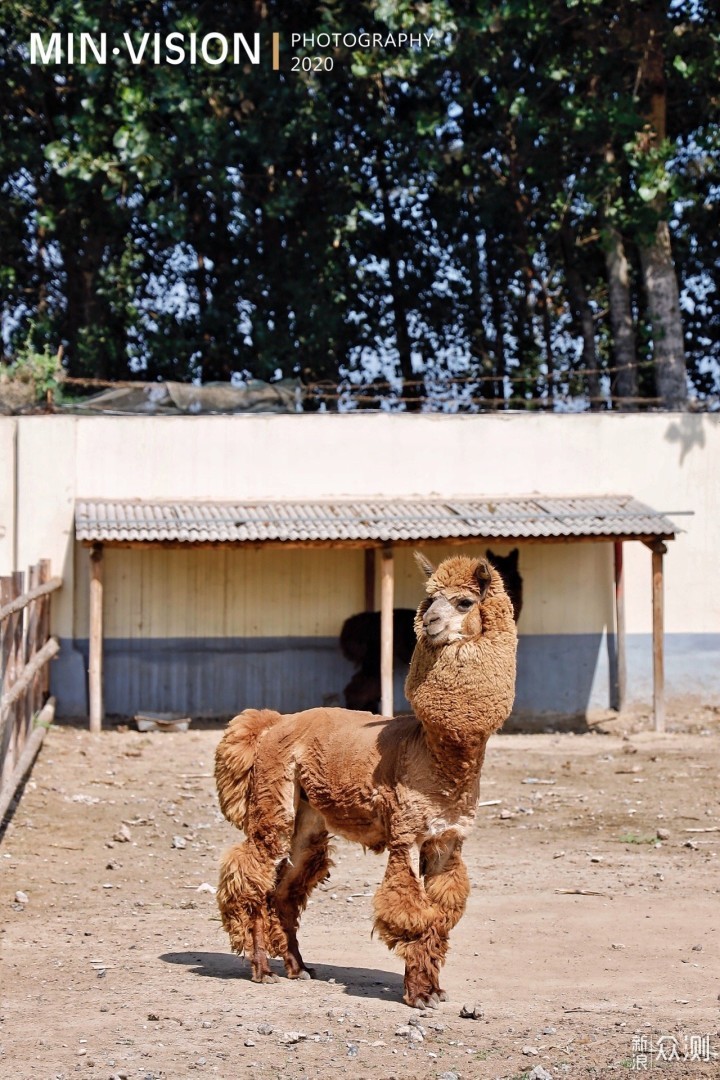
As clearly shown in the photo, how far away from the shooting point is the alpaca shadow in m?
6.63

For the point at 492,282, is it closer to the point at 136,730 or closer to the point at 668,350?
the point at 668,350

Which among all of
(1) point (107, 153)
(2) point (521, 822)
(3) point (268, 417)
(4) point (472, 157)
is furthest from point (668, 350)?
(2) point (521, 822)

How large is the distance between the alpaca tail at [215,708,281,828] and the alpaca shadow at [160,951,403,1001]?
0.77 m

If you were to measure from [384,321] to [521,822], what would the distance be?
59.4ft

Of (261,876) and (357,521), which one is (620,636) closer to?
(357,521)

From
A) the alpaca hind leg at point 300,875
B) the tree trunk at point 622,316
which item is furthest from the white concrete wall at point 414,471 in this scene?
the alpaca hind leg at point 300,875

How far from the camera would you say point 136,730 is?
54.9 feet

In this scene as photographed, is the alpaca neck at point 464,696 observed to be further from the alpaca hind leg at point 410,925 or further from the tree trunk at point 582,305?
the tree trunk at point 582,305

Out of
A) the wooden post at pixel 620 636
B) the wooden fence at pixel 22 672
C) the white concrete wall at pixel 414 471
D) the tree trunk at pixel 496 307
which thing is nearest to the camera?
the wooden fence at pixel 22 672

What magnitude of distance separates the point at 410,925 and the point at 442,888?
251 mm

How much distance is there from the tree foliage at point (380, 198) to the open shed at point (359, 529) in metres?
3.67

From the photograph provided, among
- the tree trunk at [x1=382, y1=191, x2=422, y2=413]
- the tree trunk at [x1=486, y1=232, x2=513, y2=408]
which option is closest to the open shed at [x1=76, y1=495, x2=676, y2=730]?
the tree trunk at [x1=382, y1=191, x2=422, y2=413]

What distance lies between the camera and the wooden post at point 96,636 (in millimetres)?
16297

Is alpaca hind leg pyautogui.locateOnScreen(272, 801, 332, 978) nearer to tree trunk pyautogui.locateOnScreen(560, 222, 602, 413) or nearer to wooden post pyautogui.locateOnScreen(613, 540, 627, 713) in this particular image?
wooden post pyautogui.locateOnScreen(613, 540, 627, 713)
